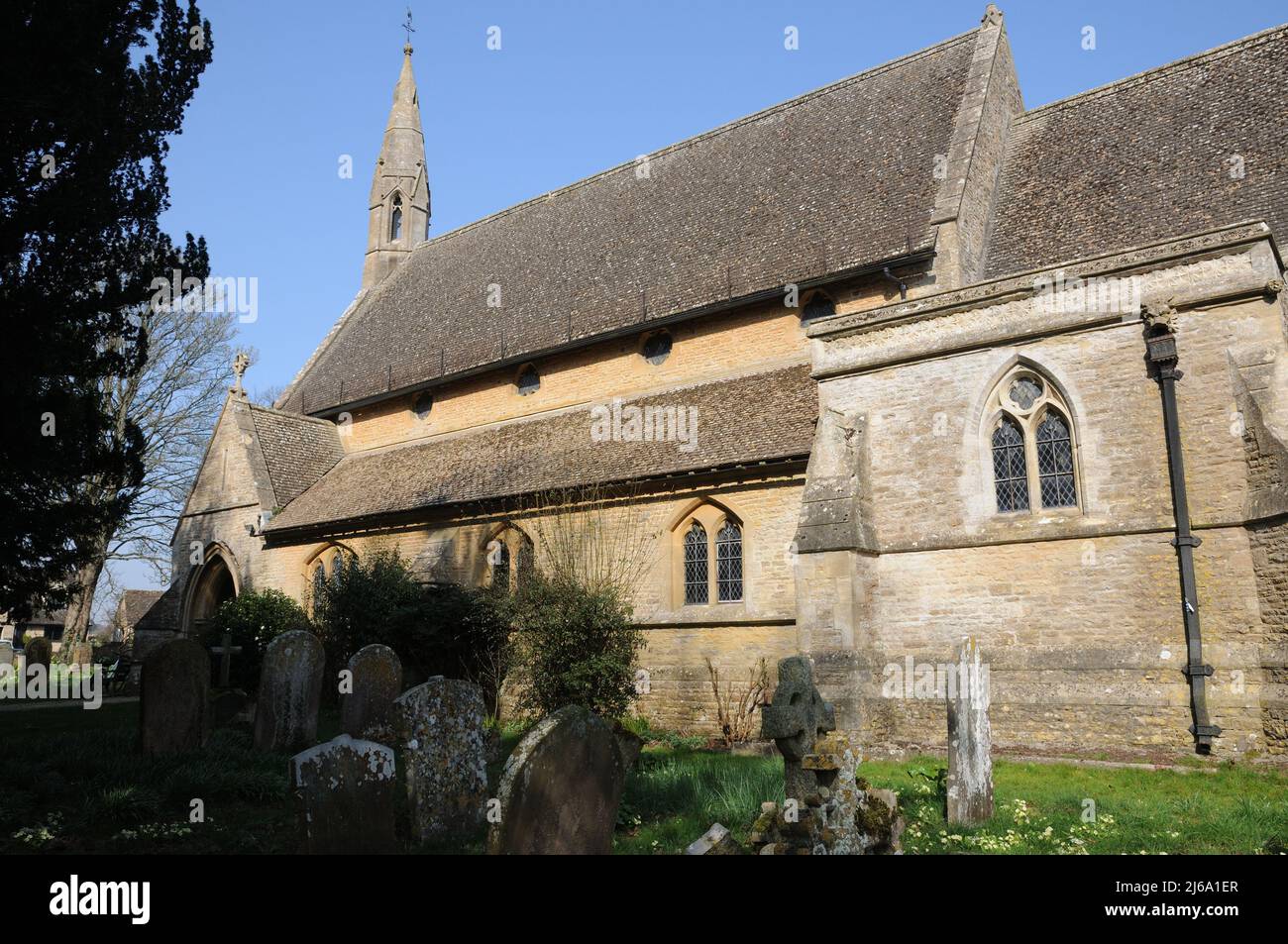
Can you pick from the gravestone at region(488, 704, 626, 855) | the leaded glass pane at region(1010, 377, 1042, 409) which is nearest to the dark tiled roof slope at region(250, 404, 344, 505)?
the leaded glass pane at region(1010, 377, 1042, 409)

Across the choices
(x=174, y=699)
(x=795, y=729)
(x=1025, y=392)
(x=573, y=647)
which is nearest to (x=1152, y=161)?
(x=1025, y=392)

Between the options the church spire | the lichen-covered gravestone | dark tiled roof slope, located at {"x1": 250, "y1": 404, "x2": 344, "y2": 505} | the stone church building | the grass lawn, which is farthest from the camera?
the church spire

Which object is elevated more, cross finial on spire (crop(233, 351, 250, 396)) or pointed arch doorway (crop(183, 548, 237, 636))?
cross finial on spire (crop(233, 351, 250, 396))

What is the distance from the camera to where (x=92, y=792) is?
8.60 m

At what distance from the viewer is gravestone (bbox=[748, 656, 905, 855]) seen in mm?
6215

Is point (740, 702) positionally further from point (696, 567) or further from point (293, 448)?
point (293, 448)

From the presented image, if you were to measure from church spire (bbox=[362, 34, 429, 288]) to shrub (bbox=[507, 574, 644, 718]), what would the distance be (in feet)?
61.5

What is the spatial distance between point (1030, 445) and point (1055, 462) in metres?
0.39

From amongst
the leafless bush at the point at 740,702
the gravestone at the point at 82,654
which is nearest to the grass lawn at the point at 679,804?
the leafless bush at the point at 740,702

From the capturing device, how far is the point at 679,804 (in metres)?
9.13

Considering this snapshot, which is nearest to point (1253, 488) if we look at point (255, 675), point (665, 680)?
point (665, 680)

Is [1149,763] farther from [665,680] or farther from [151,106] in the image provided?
[151,106]

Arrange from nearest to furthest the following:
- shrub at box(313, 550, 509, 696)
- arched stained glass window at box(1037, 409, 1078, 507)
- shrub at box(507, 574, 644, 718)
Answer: arched stained glass window at box(1037, 409, 1078, 507) → shrub at box(507, 574, 644, 718) → shrub at box(313, 550, 509, 696)

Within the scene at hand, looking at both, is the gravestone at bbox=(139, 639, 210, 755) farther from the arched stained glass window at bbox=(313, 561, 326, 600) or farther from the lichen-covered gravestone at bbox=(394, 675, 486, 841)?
the arched stained glass window at bbox=(313, 561, 326, 600)
